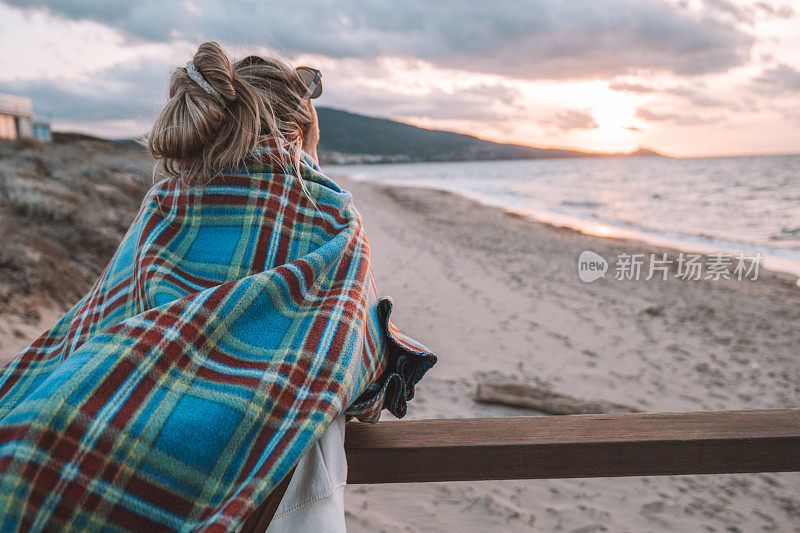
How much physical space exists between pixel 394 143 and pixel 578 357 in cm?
10500

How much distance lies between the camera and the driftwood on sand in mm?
3535

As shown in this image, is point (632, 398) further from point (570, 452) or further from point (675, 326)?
point (570, 452)

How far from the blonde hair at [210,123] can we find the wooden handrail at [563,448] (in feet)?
2.04

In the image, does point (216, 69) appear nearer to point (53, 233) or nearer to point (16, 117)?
point (53, 233)

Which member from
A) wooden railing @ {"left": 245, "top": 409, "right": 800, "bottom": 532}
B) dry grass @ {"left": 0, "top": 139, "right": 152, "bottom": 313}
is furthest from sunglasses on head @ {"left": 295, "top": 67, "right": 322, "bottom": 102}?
dry grass @ {"left": 0, "top": 139, "right": 152, "bottom": 313}

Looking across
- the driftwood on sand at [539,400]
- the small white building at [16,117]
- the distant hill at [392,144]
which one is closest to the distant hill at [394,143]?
the distant hill at [392,144]

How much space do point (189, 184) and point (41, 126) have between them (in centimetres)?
4332

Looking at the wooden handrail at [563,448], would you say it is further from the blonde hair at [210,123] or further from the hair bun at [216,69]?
the hair bun at [216,69]

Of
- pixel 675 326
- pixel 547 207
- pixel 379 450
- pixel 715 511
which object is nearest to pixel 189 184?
pixel 379 450

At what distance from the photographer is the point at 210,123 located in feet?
4.04

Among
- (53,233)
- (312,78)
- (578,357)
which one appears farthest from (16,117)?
(312,78)

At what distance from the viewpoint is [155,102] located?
144cm

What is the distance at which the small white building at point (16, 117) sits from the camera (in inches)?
1172

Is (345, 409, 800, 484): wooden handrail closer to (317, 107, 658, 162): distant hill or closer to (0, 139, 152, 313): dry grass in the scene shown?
(0, 139, 152, 313): dry grass
